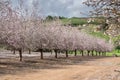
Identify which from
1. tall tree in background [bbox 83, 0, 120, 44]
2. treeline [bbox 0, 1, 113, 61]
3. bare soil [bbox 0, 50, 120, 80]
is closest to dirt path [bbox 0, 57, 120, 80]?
bare soil [bbox 0, 50, 120, 80]

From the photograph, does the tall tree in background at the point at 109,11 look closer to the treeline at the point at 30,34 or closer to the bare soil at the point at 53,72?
the bare soil at the point at 53,72

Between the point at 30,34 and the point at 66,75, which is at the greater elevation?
the point at 30,34

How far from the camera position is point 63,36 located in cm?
7538

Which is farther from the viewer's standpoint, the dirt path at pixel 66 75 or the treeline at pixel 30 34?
the treeline at pixel 30 34

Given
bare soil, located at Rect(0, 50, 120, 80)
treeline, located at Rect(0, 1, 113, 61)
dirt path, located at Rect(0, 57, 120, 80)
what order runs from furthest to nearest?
1. treeline, located at Rect(0, 1, 113, 61)
2. bare soil, located at Rect(0, 50, 120, 80)
3. dirt path, located at Rect(0, 57, 120, 80)

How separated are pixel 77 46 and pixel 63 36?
63.9ft

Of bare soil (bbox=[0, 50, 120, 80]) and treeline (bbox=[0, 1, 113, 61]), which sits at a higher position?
treeline (bbox=[0, 1, 113, 61])

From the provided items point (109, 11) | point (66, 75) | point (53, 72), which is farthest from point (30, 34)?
point (109, 11)

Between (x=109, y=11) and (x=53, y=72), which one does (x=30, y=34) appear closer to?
(x=53, y=72)

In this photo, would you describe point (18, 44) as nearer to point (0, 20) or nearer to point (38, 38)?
point (0, 20)

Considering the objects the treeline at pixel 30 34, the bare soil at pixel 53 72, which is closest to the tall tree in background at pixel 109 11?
the bare soil at pixel 53 72

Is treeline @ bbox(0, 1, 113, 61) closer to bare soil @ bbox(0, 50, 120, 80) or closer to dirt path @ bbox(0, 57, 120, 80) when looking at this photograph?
bare soil @ bbox(0, 50, 120, 80)

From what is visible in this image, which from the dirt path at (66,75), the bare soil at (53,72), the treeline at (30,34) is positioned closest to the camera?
the dirt path at (66,75)

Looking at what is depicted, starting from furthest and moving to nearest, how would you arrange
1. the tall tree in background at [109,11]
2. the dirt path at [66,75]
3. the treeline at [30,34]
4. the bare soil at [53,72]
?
the treeline at [30,34]
the bare soil at [53,72]
the dirt path at [66,75]
the tall tree in background at [109,11]
